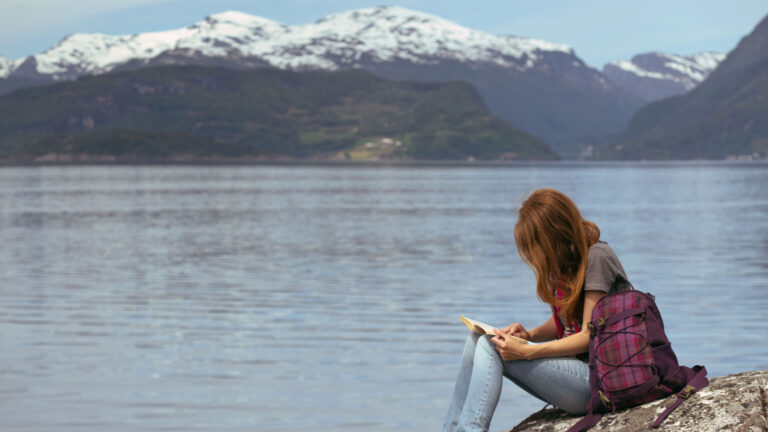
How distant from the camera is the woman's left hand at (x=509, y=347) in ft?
20.4

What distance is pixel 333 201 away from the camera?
3423 inches

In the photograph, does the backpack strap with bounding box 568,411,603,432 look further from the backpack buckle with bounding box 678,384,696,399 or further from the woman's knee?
the woman's knee

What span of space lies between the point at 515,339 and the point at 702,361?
10.0 metres

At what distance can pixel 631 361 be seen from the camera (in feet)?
19.3

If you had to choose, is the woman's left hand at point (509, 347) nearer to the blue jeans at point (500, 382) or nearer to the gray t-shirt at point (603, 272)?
the blue jeans at point (500, 382)

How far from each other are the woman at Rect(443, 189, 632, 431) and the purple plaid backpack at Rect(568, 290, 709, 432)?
0.18 metres

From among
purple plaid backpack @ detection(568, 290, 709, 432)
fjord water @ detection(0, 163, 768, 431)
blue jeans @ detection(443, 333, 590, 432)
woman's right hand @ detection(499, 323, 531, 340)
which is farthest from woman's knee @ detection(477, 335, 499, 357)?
fjord water @ detection(0, 163, 768, 431)

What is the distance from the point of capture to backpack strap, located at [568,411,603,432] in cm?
601

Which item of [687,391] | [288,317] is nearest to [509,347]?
[687,391]

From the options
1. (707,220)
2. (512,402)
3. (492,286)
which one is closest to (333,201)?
(707,220)

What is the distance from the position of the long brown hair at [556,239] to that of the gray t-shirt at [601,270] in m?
0.04

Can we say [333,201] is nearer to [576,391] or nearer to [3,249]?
[3,249]

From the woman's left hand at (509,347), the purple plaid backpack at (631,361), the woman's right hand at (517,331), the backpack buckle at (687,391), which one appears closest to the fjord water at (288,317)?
the woman's right hand at (517,331)

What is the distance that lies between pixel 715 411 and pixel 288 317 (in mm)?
15266
